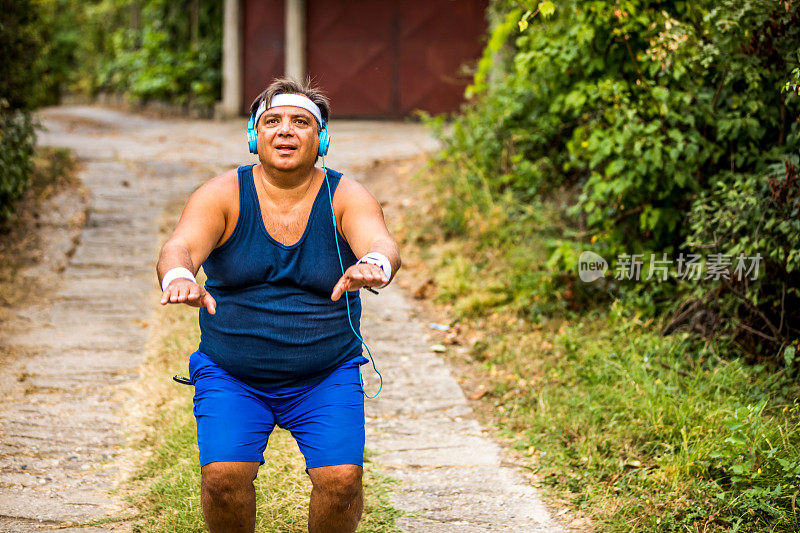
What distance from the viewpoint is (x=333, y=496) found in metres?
2.90

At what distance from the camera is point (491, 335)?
6.16 m

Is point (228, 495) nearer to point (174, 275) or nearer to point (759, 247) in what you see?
point (174, 275)

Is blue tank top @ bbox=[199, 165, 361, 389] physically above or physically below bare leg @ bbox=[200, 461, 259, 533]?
above

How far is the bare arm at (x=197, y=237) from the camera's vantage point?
8.77ft

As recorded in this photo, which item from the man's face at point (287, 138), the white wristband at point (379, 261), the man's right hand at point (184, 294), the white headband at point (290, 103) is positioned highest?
the white headband at point (290, 103)

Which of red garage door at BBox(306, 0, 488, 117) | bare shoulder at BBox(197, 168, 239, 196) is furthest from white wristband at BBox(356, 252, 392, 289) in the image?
red garage door at BBox(306, 0, 488, 117)

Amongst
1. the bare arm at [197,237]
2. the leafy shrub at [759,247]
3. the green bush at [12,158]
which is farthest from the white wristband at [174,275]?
the green bush at [12,158]

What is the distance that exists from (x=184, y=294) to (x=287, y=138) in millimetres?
758

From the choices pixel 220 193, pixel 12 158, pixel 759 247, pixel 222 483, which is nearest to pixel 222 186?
pixel 220 193

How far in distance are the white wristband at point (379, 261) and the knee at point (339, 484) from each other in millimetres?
653

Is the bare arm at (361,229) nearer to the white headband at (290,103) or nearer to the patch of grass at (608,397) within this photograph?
the white headband at (290,103)

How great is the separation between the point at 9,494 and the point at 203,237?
1969mm

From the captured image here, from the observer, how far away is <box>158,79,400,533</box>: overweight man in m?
2.91

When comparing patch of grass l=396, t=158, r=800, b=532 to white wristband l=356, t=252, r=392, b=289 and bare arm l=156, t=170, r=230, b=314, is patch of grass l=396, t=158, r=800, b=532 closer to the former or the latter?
white wristband l=356, t=252, r=392, b=289
